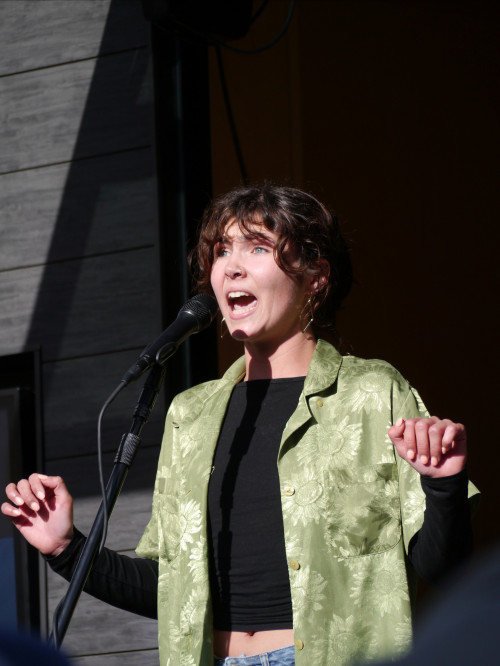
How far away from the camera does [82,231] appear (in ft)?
9.18

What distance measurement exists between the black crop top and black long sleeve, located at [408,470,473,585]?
245mm

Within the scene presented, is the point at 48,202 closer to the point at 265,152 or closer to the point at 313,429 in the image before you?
the point at 265,152

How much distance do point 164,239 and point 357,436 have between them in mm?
1202

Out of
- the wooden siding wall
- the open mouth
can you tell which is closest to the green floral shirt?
the open mouth

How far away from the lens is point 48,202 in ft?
9.40

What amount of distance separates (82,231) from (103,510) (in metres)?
1.49

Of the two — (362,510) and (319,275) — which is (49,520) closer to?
(362,510)

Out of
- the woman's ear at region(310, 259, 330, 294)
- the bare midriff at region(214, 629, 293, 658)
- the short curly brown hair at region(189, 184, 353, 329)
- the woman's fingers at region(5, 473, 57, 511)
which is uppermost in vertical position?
the short curly brown hair at region(189, 184, 353, 329)

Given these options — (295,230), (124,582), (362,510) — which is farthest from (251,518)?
(295,230)

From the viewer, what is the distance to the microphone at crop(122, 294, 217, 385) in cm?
154

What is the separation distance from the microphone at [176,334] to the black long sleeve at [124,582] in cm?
37

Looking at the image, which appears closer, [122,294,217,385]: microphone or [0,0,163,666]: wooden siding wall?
[122,294,217,385]: microphone

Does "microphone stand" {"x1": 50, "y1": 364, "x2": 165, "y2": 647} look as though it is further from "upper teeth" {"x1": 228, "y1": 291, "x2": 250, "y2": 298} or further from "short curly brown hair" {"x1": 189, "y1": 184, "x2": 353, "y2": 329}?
"short curly brown hair" {"x1": 189, "y1": 184, "x2": 353, "y2": 329}

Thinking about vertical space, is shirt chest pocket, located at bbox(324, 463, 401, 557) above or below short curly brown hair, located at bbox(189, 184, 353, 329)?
below
